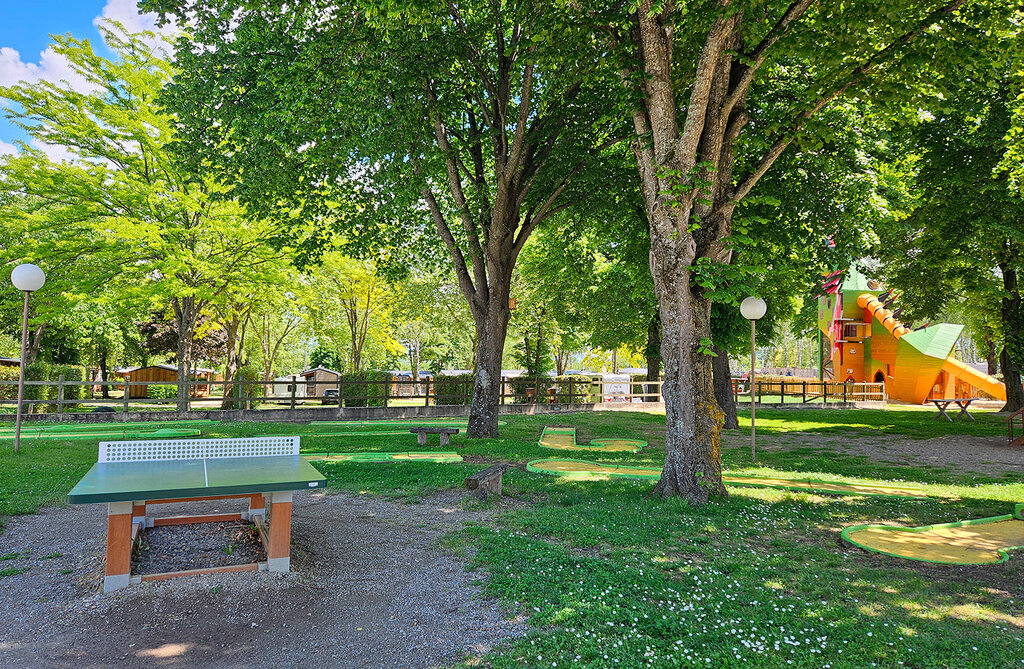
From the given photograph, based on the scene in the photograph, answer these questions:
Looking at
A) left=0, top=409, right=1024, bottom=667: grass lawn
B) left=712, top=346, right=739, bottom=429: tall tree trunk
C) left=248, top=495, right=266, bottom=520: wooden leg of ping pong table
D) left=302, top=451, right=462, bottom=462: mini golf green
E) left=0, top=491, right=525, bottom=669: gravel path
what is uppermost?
left=712, top=346, right=739, bottom=429: tall tree trunk

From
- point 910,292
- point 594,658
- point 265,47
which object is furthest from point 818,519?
point 910,292

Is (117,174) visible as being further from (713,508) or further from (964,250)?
(964,250)

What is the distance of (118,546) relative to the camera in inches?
191

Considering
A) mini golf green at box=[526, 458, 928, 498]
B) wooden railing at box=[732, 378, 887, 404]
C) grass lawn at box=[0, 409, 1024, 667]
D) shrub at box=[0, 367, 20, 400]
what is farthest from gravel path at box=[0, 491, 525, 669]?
wooden railing at box=[732, 378, 887, 404]

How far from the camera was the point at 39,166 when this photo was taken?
1841 centimetres

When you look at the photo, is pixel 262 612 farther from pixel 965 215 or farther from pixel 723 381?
pixel 965 215

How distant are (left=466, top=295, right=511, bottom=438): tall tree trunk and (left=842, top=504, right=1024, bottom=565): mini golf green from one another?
915 centimetres

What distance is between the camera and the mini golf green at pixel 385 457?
38.3 ft

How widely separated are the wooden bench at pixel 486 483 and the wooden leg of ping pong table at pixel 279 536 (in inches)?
131

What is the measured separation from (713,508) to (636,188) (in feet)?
29.6

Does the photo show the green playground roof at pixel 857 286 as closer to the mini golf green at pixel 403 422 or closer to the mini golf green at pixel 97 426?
the mini golf green at pixel 403 422

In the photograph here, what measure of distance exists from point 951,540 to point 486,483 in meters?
5.35

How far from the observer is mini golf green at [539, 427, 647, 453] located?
1388 cm

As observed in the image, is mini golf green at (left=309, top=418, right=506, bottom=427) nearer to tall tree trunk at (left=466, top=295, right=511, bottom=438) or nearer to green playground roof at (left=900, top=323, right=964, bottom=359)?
tall tree trunk at (left=466, top=295, right=511, bottom=438)
